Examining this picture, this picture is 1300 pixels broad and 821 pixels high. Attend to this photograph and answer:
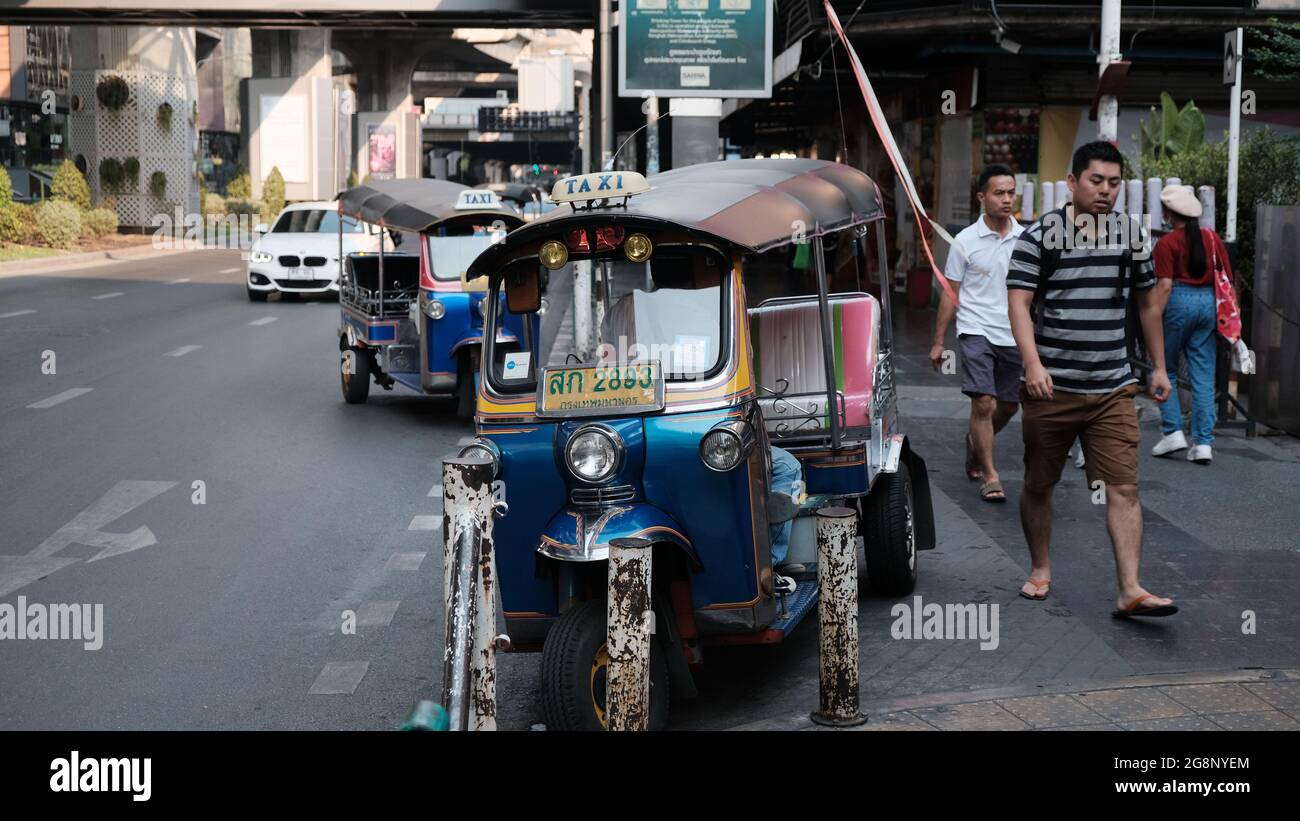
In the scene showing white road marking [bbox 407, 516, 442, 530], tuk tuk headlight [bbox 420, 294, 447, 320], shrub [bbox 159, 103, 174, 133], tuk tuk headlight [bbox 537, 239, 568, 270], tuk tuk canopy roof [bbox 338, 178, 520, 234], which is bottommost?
white road marking [bbox 407, 516, 442, 530]

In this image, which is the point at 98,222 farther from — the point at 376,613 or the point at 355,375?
the point at 376,613

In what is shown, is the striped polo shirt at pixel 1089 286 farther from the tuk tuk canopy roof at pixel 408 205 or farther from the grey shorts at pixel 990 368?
the tuk tuk canopy roof at pixel 408 205

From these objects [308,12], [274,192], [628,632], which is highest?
[308,12]

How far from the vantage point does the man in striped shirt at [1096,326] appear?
21.8 feet

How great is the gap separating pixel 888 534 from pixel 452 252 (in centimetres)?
702

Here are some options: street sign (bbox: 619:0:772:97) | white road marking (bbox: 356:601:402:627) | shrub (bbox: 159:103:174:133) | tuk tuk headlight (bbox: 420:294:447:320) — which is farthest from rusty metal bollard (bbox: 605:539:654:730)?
shrub (bbox: 159:103:174:133)

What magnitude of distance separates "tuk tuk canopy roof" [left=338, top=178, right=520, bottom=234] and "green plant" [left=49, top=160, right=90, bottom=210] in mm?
25789

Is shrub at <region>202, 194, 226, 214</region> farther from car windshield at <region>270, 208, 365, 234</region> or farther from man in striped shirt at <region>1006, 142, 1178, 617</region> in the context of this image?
man in striped shirt at <region>1006, 142, 1178, 617</region>

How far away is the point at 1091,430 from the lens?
22.2ft

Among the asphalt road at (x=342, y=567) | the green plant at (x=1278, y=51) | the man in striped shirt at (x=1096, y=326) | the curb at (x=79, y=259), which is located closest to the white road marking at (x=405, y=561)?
the asphalt road at (x=342, y=567)

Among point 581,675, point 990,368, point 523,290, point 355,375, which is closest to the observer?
point 581,675

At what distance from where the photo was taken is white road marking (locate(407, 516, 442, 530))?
355 inches

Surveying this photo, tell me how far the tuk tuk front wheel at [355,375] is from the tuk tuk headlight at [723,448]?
8.93 metres

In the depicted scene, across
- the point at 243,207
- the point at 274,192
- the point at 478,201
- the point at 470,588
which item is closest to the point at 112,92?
the point at 243,207
